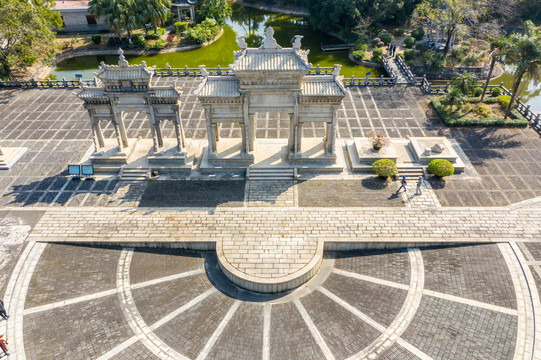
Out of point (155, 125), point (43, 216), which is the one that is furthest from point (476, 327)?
point (43, 216)

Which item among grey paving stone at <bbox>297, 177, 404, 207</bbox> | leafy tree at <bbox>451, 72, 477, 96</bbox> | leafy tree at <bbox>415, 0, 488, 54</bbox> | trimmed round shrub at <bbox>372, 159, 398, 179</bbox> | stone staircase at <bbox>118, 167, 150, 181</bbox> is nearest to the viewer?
grey paving stone at <bbox>297, 177, 404, 207</bbox>

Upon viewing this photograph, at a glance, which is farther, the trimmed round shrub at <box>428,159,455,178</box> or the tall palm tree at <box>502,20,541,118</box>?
the tall palm tree at <box>502,20,541,118</box>

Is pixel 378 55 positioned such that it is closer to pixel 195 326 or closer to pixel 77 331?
pixel 195 326

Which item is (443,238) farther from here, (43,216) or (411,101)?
(43,216)

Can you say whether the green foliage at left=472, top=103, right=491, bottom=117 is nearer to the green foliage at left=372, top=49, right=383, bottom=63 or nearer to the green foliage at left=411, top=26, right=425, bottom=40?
the green foliage at left=372, top=49, right=383, bottom=63

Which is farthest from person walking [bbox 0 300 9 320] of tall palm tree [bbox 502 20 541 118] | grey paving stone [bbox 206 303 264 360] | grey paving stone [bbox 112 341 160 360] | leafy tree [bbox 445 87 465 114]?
tall palm tree [bbox 502 20 541 118]

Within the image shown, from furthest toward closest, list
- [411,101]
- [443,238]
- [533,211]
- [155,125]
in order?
[411,101] < [155,125] < [533,211] < [443,238]
